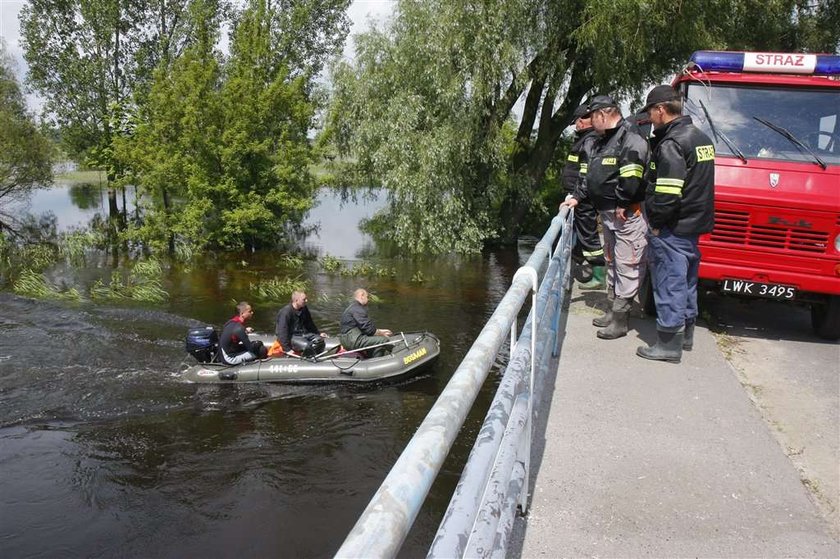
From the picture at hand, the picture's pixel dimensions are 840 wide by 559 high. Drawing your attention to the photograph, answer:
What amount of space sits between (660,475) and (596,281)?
4.39 m

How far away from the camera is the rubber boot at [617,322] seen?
5418 mm

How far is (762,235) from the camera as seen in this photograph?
19.9 feet

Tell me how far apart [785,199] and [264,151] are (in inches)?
693

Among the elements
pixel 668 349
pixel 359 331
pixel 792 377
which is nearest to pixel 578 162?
pixel 668 349

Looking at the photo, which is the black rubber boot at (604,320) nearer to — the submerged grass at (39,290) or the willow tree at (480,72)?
the willow tree at (480,72)

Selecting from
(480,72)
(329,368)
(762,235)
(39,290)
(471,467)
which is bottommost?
(39,290)

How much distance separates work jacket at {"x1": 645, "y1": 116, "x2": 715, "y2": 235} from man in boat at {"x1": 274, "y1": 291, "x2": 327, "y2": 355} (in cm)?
708

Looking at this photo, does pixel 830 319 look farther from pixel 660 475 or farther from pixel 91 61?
pixel 91 61

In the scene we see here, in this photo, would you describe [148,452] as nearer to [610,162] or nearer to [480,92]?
[610,162]

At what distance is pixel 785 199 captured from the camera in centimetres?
584

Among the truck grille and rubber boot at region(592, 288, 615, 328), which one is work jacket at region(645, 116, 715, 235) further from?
the truck grille

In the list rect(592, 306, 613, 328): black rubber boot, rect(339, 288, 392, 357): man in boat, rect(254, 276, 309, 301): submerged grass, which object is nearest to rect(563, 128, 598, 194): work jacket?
rect(592, 306, 613, 328): black rubber boot

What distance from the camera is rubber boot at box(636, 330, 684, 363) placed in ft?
16.1

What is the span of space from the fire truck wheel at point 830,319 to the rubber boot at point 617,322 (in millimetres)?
2183
